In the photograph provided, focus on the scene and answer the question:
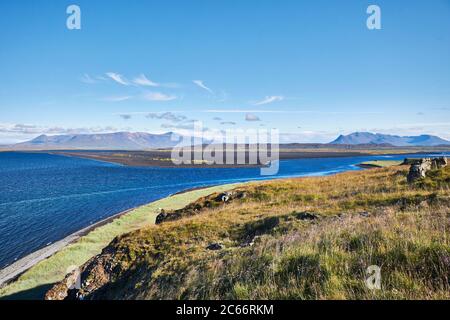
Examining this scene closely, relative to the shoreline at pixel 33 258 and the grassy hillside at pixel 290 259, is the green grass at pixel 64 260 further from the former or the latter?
the grassy hillside at pixel 290 259

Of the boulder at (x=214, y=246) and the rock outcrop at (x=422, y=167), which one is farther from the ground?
the rock outcrop at (x=422, y=167)

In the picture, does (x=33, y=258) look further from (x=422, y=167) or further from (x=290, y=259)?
(x=422, y=167)

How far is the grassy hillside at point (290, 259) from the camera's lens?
5.54 m

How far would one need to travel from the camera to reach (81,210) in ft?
133

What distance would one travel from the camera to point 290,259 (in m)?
7.12

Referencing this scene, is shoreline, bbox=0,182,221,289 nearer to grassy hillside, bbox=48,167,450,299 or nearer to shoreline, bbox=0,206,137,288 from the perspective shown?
shoreline, bbox=0,206,137,288

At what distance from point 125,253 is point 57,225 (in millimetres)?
25052

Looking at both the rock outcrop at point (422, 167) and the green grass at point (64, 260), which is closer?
the green grass at point (64, 260)

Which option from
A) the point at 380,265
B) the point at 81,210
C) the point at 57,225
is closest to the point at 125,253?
the point at 380,265

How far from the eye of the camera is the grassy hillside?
554 cm

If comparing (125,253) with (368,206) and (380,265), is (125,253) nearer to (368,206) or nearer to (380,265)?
(380,265)

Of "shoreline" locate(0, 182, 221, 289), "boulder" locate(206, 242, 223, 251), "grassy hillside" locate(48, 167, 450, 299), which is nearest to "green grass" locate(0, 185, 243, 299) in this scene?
"shoreline" locate(0, 182, 221, 289)

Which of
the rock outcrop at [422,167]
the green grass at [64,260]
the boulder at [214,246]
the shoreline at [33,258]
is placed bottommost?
Result: the shoreline at [33,258]

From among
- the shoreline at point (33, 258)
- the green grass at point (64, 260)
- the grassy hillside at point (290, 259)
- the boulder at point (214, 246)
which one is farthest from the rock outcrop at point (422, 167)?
the shoreline at point (33, 258)
